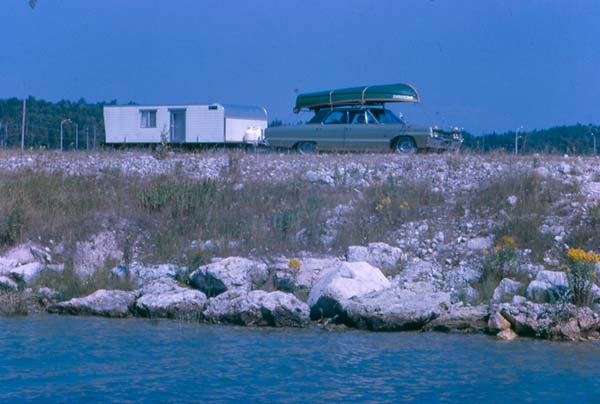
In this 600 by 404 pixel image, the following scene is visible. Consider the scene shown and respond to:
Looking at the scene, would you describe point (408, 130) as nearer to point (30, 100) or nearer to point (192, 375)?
point (192, 375)

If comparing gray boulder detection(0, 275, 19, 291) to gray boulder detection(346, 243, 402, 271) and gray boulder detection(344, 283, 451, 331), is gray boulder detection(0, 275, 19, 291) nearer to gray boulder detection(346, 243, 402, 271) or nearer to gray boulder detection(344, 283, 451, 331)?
gray boulder detection(346, 243, 402, 271)

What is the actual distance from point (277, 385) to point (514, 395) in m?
2.43

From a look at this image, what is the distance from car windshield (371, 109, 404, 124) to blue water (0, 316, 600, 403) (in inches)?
431

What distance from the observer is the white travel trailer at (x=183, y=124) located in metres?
27.6

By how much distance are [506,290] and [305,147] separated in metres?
10.7

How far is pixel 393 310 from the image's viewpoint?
11.1 metres

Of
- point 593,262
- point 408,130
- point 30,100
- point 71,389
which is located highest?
point 30,100

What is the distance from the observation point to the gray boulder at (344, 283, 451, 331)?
11047 millimetres

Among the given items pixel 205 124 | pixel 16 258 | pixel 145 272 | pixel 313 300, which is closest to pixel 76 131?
pixel 205 124

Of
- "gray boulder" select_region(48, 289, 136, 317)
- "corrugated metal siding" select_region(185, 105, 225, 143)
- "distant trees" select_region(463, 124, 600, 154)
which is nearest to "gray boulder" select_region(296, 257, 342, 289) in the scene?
"gray boulder" select_region(48, 289, 136, 317)

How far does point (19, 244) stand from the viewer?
15250 mm

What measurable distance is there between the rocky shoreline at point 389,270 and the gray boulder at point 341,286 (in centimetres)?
2

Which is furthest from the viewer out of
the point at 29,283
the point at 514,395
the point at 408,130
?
the point at 408,130

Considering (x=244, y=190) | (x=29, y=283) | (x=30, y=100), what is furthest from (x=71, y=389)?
(x=30, y=100)
